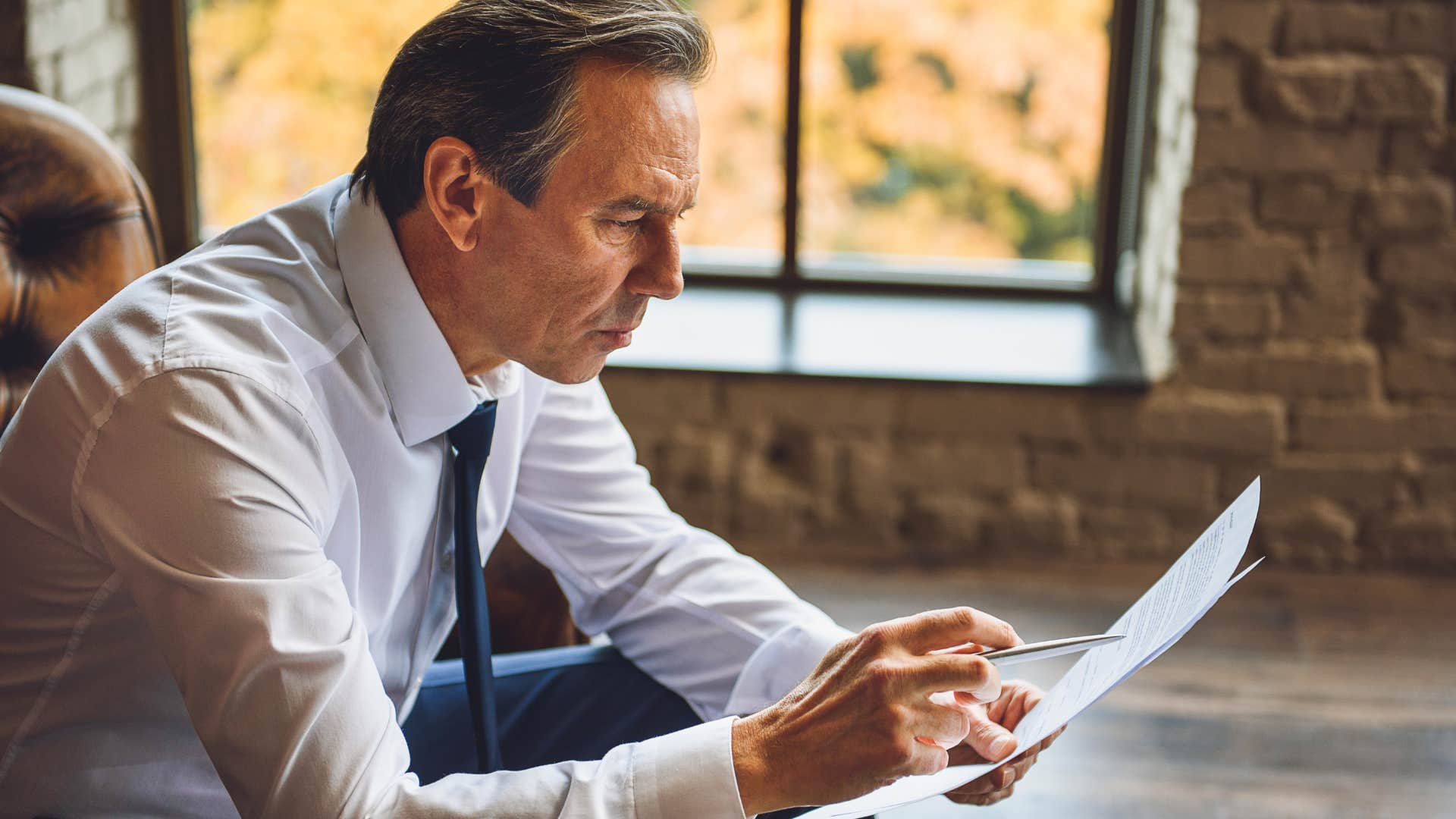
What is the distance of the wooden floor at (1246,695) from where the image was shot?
204 cm

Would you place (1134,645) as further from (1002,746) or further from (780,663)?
(780,663)

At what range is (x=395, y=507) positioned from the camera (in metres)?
1.18

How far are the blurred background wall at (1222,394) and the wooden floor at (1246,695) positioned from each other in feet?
0.38

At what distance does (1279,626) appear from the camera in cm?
258

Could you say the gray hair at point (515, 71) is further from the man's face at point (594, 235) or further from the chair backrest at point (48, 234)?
the chair backrest at point (48, 234)

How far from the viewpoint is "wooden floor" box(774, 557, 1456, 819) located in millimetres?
2041

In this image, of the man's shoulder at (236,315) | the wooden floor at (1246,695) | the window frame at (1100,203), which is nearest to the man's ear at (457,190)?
the man's shoulder at (236,315)

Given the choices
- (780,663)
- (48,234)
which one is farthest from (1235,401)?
(48,234)

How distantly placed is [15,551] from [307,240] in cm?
34

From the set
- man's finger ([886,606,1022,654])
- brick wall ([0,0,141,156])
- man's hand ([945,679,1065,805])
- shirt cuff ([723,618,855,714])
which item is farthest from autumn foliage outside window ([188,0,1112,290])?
man's finger ([886,606,1022,654])

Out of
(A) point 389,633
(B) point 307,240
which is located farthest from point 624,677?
(B) point 307,240

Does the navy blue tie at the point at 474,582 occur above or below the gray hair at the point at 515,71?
below

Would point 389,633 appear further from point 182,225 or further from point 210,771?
point 182,225

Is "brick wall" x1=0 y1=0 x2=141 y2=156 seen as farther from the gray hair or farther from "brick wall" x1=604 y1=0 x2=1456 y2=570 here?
the gray hair
